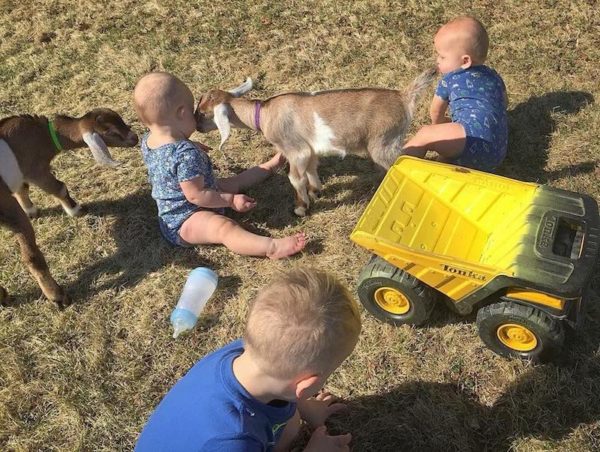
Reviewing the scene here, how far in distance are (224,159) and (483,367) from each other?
9.71 feet

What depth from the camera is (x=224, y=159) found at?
5.36 meters

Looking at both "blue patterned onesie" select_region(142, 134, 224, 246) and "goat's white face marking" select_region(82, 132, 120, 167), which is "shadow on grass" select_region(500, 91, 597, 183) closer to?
"blue patterned onesie" select_region(142, 134, 224, 246)

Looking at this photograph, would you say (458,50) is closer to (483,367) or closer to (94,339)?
(483,367)

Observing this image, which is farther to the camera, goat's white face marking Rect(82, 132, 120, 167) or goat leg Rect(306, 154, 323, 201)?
goat leg Rect(306, 154, 323, 201)

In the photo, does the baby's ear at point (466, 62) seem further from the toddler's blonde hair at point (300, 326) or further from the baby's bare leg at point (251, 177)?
the toddler's blonde hair at point (300, 326)

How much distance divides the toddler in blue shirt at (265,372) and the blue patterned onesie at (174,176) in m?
2.00

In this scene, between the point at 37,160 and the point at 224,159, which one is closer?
the point at 37,160

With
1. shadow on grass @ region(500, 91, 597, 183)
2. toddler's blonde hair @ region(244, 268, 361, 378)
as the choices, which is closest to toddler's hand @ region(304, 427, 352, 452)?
toddler's blonde hair @ region(244, 268, 361, 378)

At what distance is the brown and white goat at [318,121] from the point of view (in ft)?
14.6

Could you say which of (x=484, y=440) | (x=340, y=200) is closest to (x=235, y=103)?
(x=340, y=200)

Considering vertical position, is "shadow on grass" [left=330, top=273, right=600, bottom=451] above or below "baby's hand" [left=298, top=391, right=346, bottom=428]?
below

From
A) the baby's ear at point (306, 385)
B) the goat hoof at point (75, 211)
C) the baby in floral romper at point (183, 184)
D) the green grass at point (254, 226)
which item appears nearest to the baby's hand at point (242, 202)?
the baby in floral romper at point (183, 184)

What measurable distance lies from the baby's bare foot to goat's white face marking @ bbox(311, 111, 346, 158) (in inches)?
29.8

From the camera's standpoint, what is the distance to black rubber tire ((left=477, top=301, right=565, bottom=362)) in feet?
10.2
